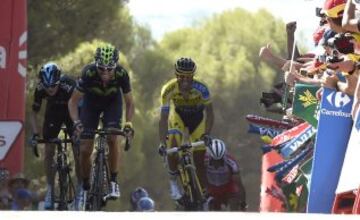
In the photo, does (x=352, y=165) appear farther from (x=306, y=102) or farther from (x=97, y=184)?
(x=97, y=184)

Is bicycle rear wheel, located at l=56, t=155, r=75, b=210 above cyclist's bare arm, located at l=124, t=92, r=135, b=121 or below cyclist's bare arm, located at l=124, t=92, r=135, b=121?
below

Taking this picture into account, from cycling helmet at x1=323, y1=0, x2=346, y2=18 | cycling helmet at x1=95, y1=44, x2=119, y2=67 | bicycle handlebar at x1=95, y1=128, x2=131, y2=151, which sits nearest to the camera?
cycling helmet at x1=323, y1=0, x2=346, y2=18

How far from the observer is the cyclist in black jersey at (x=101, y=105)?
12.0 metres

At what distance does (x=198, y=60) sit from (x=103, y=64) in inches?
1096

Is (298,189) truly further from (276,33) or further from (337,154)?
(276,33)

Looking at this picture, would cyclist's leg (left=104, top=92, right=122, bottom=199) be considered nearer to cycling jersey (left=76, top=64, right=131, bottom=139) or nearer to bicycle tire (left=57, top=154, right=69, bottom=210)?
cycling jersey (left=76, top=64, right=131, bottom=139)

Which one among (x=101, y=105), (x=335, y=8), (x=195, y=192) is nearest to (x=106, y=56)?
(x=101, y=105)

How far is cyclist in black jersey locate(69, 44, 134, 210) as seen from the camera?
1198cm

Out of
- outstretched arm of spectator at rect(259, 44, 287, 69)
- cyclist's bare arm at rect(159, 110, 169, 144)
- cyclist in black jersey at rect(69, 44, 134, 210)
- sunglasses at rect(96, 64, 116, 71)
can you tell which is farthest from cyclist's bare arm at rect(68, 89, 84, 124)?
outstretched arm of spectator at rect(259, 44, 287, 69)

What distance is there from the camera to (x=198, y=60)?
39562mm

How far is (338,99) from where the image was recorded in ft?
32.4

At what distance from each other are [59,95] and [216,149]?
6.47ft

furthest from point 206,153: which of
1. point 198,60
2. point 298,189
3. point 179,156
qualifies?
point 198,60

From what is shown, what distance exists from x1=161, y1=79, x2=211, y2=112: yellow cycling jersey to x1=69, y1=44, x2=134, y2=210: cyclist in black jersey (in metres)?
1.04
